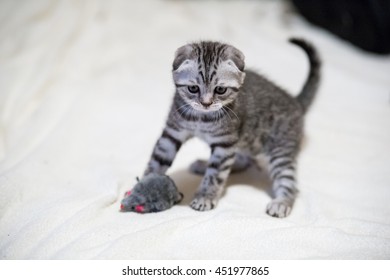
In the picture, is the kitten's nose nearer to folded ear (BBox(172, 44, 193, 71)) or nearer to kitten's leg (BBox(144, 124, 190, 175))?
folded ear (BBox(172, 44, 193, 71))

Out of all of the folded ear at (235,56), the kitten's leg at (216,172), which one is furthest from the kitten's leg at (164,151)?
the folded ear at (235,56)

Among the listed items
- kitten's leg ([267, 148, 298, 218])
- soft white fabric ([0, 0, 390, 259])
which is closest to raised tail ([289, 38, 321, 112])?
soft white fabric ([0, 0, 390, 259])

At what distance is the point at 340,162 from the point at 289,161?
1.40 feet

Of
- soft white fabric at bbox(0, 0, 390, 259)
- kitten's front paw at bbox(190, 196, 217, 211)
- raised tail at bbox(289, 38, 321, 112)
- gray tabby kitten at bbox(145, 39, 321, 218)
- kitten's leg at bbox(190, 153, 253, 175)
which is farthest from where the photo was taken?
raised tail at bbox(289, 38, 321, 112)

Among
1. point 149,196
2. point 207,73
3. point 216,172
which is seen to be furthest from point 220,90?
point 149,196

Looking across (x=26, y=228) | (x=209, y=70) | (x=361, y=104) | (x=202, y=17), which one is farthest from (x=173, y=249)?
(x=202, y=17)

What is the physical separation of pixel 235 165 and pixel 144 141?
22.2 inches

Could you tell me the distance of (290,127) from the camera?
216 cm

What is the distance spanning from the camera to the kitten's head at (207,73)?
1.67m

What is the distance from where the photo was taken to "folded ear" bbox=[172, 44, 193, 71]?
66.9 inches

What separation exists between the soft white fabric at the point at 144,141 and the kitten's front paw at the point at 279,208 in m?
0.06

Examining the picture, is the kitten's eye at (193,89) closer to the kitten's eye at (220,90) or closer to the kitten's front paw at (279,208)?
the kitten's eye at (220,90)

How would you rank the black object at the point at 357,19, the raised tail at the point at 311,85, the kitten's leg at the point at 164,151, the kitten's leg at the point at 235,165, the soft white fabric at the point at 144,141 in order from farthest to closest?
the black object at the point at 357,19 < the raised tail at the point at 311,85 < the kitten's leg at the point at 235,165 < the kitten's leg at the point at 164,151 < the soft white fabric at the point at 144,141

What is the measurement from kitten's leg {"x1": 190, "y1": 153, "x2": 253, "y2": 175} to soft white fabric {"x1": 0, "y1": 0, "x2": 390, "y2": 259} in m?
0.05
